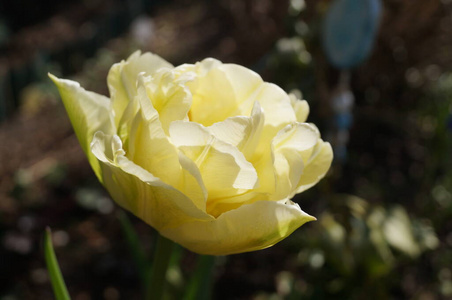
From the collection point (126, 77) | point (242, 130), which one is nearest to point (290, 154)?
point (242, 130)

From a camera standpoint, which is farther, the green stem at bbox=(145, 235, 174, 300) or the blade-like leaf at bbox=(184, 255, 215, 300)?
the blade-like leaf at bbox=(184, 255, 215, 300)

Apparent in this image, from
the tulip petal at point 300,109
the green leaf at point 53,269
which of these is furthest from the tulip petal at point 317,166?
the green leaf at point 53,269

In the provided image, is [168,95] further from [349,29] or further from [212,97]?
[349,29]

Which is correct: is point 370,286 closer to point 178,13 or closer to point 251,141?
point 251,141

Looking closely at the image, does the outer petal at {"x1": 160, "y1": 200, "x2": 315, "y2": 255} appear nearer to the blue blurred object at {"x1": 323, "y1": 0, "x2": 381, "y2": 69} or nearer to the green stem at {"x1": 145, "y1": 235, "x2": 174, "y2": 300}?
the green stem at {"x1": 145, "y1": 235, "x2": 174, "y2": 300}

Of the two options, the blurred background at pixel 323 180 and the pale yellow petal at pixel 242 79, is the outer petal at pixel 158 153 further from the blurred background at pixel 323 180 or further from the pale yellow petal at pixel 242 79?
the blurred background at pixel 323 180

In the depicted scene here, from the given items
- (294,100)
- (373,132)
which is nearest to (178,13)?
(373,132)

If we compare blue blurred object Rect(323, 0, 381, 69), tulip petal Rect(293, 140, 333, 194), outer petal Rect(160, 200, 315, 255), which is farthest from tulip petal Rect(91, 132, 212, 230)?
blue blurred object Rect(323, 0, 381, 69)
